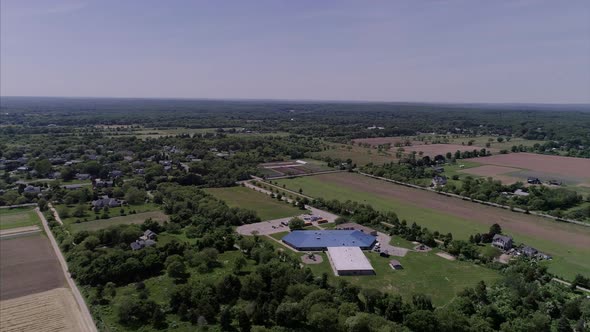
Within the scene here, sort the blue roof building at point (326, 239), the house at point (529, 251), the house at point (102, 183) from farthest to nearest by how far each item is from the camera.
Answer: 1. the house at point (102, 183)
2. the blue roof building at point (326, 239)
3. the house at point (529, 251)

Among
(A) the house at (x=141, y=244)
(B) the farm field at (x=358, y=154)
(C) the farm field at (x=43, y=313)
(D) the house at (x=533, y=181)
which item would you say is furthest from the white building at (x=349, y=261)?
(B) the farm field at (x=358, y=154)

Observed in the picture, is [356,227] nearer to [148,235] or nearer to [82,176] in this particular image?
[148,235]

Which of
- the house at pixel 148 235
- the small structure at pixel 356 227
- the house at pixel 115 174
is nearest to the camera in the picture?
the house at pixel 148 235

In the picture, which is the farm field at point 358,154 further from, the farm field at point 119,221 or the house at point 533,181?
the farm field at point 119,221

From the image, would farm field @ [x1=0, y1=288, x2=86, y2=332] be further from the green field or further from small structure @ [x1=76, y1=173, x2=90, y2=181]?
small structure @ [x1=76, y1=173, x2=90, y2=181]

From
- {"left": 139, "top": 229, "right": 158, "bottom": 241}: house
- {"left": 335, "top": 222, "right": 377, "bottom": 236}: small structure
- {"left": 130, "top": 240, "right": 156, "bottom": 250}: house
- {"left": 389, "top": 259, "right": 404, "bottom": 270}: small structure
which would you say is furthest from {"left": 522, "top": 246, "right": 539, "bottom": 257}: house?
{"left": 139, "top": 229, "right": 158, "bottom": 241}: house

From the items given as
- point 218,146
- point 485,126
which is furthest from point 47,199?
point 485,126
